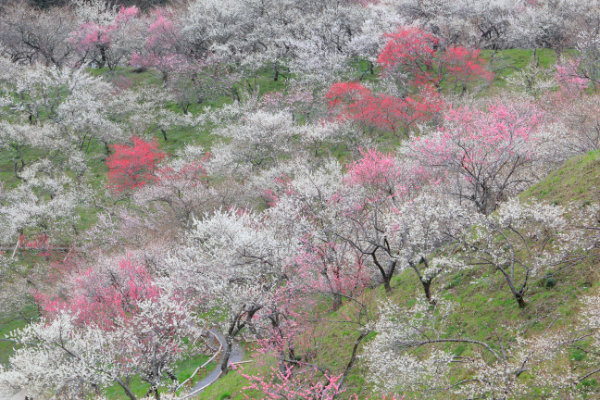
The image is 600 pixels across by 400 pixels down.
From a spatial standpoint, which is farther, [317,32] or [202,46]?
[202,46]

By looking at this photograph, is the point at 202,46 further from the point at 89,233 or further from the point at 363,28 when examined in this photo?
the point at 89,233

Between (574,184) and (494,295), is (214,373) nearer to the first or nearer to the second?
(494,295)

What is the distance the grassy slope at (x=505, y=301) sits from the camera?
12.3 m

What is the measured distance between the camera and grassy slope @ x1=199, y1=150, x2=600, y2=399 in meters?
12.3

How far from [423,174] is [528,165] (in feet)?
20.2

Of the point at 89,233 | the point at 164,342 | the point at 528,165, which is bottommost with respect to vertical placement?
the point at 89,233

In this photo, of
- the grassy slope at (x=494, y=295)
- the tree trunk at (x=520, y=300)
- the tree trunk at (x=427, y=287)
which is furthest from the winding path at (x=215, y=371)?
the tree trunk at (x=520, y=300)

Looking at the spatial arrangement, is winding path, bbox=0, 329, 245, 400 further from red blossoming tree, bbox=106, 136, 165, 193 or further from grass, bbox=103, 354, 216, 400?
red blossoming tree, bbox=106, 136, 165, 193

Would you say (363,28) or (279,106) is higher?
(363,28)

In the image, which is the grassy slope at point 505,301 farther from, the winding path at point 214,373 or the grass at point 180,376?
the grass at point 180,376

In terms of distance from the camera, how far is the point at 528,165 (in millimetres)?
24312

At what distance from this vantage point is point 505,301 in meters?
14.0

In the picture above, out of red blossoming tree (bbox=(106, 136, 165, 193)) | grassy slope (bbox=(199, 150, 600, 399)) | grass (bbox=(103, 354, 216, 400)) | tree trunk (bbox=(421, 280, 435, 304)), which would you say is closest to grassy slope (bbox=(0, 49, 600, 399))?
grassy slope (bbox=(199, 150, 600, 399))

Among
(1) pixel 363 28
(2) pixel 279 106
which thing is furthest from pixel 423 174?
(1) pixel 363 28
